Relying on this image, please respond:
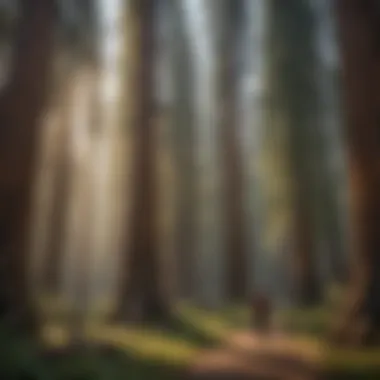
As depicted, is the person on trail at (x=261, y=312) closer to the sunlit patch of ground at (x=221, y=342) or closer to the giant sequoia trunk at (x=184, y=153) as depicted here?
the sunlit patch of ground at (x=221, y=342)

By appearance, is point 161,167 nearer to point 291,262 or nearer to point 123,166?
point 123,166

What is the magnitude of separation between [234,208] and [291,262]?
28cm

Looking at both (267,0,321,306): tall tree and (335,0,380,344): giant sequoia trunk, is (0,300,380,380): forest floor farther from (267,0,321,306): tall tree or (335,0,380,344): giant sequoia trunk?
(267,0,321,306): tall tree

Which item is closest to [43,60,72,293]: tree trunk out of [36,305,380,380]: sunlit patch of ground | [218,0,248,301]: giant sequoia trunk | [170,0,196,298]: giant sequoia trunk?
[36,305,380,380]: sunlit patch of ground

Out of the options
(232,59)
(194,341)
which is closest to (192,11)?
(232,59)

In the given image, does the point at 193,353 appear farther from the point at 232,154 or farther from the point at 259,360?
the point at 232,154

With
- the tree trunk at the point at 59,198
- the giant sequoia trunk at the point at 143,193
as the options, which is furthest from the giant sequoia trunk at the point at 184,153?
the tree trunk at the point at 59,198

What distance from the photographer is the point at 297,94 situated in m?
3.04

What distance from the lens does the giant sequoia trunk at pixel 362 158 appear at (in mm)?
2889

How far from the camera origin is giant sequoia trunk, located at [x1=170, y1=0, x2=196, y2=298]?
9.75 ft

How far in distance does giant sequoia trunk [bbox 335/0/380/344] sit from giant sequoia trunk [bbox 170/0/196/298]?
0.56 metres

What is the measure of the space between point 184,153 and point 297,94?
463mm

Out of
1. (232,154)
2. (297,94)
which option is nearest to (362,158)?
(297,94)

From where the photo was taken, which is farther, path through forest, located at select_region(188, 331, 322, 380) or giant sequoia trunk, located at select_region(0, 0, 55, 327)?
giant sequoia trunk, located at select_region(0, 0, 55, 327)
